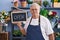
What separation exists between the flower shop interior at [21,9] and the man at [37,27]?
26.5 inches

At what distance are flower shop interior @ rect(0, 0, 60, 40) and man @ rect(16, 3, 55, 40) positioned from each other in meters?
0.67

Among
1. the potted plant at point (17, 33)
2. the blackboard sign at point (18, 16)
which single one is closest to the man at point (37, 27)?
the blackboard sign at point (18, 16)

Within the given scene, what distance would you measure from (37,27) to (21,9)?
796mm

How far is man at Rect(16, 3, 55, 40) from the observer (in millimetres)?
2802

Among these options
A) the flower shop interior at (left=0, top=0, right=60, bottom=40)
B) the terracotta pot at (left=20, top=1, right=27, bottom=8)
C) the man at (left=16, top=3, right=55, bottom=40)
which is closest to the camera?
the man at (left=16, top=3, right=55, bottom=40)

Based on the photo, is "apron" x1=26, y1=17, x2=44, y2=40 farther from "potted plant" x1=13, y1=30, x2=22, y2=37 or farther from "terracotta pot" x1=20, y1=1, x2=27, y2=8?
"terracotta pot" x1=20, y1=1, x2=27, y2=8

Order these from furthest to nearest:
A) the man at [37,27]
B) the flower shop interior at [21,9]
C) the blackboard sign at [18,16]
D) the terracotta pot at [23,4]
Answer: the terracotta pot at [23,4]
the flower shop interior at [21,9]
the blackboard sign at [18,16]
the man at [37,27]

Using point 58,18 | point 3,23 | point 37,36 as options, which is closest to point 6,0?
point 3,23

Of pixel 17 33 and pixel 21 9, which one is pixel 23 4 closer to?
pixel 21 9

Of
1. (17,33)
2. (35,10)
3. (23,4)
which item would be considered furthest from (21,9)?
(35,10)

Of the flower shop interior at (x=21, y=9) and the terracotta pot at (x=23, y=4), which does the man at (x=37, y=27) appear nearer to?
the flower shop interior at (x=21, y=9)

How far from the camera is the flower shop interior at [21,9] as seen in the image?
11.9 ft

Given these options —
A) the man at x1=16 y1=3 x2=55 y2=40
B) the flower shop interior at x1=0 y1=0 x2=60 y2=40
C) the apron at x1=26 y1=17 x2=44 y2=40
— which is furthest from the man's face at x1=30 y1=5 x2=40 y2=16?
the flower shop interior at x1=0 y1=0 x2=60 y2=40

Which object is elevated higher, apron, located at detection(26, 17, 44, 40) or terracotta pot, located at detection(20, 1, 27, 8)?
terracotta pot, located at detection(20, 1, 27, 8)
